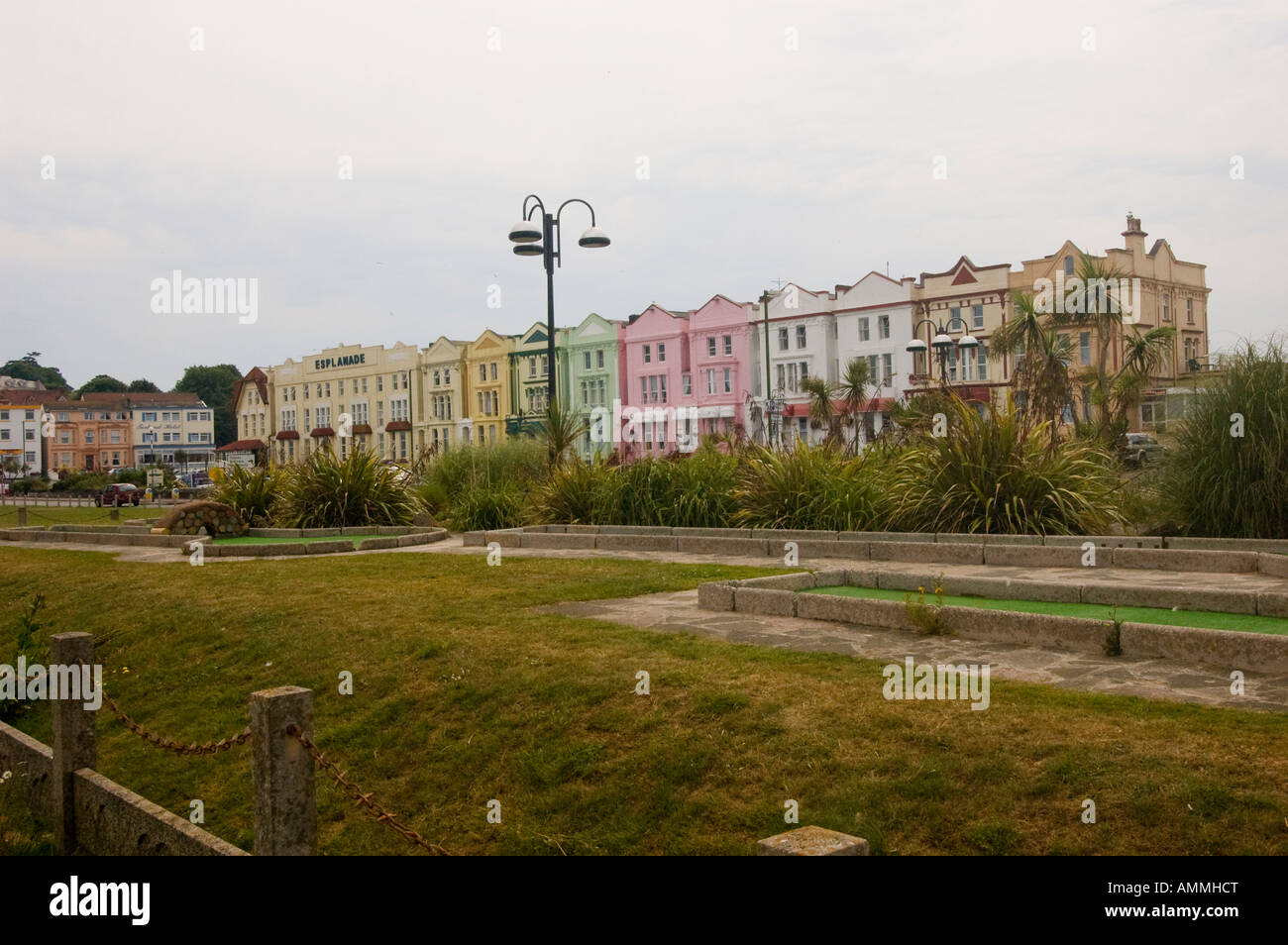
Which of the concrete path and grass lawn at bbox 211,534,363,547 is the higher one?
grass lawn at bbox 211,534,363,547

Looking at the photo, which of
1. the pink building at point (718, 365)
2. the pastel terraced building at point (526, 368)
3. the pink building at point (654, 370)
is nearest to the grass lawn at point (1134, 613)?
the pink building at point (718, 365)

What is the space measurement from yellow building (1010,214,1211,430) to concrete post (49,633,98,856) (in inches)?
1900

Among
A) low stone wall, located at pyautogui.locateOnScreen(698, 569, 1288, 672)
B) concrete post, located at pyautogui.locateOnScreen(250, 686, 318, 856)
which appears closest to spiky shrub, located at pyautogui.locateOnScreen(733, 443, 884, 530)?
low stone wall, located at pyautogui.locateOnScreen(698, 569, 1288, 672)

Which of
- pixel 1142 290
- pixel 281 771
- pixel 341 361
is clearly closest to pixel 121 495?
pixel 341 361

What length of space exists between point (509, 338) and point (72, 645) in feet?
246

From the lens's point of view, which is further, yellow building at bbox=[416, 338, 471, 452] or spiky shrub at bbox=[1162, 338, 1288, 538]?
yellow building at bbox=[416, 338, 471, 452]

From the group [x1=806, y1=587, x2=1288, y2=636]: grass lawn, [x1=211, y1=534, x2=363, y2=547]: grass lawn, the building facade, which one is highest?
the building facade

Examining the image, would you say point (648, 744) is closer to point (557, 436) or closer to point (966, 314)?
point (557, 436)

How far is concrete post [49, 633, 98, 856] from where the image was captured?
741cm

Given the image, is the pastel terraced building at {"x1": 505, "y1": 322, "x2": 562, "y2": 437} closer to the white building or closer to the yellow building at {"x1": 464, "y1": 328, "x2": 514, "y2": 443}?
the yellow building at {"x1": 464, "y1": 328, "x2": 514, "y2": 443}

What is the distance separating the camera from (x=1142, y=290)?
5556cm

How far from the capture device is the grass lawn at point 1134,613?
28.4 feet

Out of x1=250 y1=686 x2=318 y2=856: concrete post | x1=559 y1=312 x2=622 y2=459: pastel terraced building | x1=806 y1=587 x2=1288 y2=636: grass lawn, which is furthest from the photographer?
x1=559 y1=312 x2=622 y2=459: pastel terraced building
